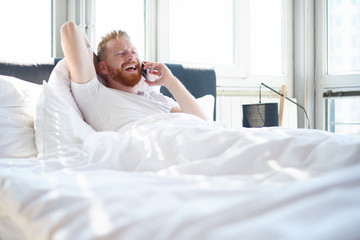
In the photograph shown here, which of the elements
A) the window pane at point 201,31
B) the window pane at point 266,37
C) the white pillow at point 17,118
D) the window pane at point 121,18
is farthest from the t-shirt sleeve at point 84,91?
the window pane at point 266,37

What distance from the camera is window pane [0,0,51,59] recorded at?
2.43m

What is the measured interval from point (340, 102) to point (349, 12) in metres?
0.83

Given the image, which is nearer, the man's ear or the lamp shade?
the man's ear

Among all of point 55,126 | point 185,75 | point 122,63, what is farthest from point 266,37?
point 55,126

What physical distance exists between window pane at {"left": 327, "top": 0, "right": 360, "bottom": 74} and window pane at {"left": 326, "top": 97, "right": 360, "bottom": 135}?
0.29 m

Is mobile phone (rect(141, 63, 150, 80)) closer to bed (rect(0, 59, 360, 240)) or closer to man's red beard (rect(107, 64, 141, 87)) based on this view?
man's red beard (rect(107, 64, 141, 87))

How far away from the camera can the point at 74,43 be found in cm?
181

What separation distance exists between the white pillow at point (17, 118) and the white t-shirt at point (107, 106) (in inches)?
8.4

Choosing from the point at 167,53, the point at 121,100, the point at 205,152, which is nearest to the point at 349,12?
the point at 167,53

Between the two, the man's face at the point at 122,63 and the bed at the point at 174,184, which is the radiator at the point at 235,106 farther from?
the bed at the point at 174,184

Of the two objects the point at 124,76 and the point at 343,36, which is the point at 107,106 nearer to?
the point at 124,76

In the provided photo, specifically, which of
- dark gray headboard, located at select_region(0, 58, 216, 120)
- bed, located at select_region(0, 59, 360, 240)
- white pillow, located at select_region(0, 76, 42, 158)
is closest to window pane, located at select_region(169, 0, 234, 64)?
dark gray headboard, located at select_region(0, 58, 216, 120)

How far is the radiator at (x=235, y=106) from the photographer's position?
3227 mm

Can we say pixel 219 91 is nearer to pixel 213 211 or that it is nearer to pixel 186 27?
pixel 186 27
